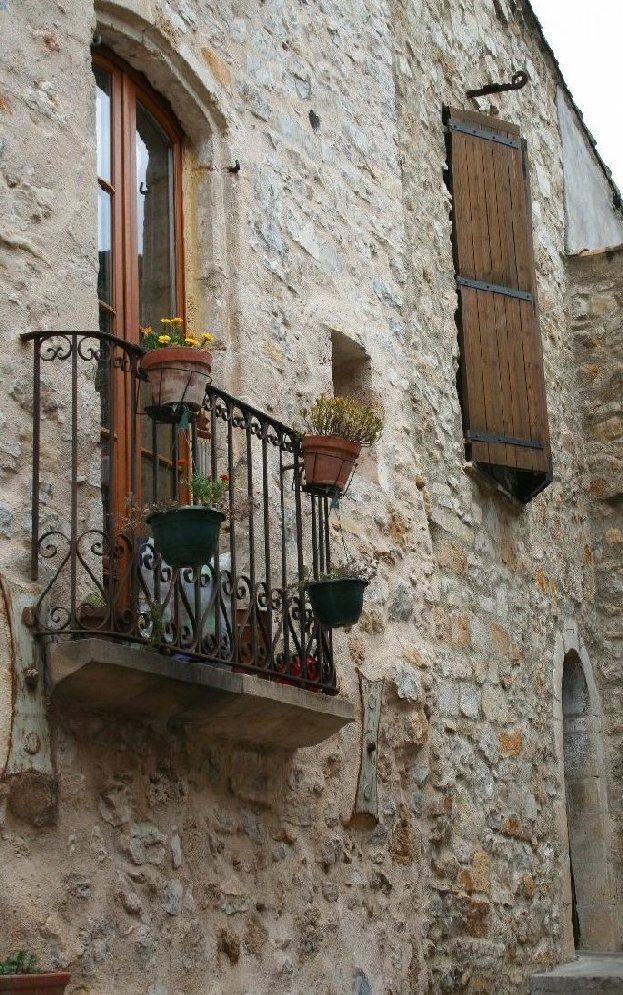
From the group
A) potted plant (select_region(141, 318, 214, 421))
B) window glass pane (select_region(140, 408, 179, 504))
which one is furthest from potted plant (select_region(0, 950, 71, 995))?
window glass pane (select_region(140, 408, 179, 504))

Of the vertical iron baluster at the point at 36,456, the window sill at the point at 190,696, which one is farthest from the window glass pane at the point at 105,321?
the window sill at the point at 190,696

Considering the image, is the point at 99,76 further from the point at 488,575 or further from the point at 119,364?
the point at 488,575

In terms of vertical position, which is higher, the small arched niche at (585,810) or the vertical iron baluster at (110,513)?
the vertical iron baluster at (110,513)

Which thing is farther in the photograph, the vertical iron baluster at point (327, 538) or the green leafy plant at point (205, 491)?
the vertical iron baluster at point (327, 538)

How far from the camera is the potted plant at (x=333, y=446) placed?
5.95 metres

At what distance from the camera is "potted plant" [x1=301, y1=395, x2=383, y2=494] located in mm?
5945

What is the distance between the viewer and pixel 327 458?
595 centimetres

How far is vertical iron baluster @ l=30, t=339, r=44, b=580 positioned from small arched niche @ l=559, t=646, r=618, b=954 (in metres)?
5.23

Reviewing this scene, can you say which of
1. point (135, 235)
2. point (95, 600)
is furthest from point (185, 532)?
point (135, 235)

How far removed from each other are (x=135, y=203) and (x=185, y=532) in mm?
1856

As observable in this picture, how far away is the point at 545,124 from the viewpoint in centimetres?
1116

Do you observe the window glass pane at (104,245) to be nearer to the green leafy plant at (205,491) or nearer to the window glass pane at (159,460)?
the window glass pane at (159,460)

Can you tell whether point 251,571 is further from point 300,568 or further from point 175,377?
point 175,377

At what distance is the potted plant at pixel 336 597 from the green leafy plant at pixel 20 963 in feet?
6.09
